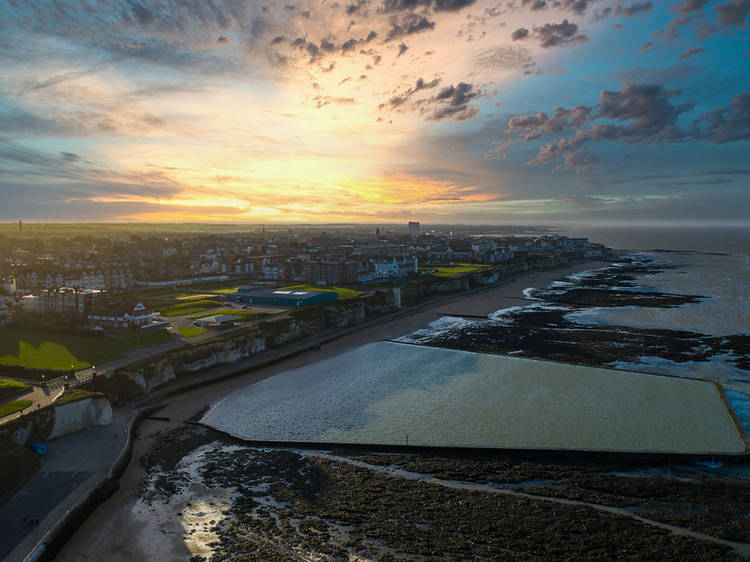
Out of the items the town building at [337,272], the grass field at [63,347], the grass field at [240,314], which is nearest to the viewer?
the grass field at [63,347]

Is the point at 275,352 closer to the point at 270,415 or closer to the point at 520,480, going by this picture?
the point at 270,415

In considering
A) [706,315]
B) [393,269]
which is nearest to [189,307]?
[393,269]

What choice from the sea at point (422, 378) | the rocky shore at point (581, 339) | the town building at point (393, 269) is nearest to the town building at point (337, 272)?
the town building at point (393, 269)

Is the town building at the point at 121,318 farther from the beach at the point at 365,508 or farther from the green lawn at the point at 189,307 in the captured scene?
the beach at the point at 365,508

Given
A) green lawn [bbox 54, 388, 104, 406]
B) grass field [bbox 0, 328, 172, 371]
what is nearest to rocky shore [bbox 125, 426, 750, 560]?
green lawn [bbox 54, 388, 104, 406]

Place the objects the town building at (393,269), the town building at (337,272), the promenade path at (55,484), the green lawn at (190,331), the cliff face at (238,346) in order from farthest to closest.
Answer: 1. the town building at (393,269)
2. the town building at (337,272)
3. the green lawn at (190,331)
4. the cliff face at (238,346)
5. the promenade path at (55,484)

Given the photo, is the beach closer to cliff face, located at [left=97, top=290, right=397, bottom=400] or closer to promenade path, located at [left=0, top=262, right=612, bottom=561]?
promenade path, located at [left=0, top=262, right=612, bottom=561]

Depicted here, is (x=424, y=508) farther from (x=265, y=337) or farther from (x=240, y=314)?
(x=240, y=314)
